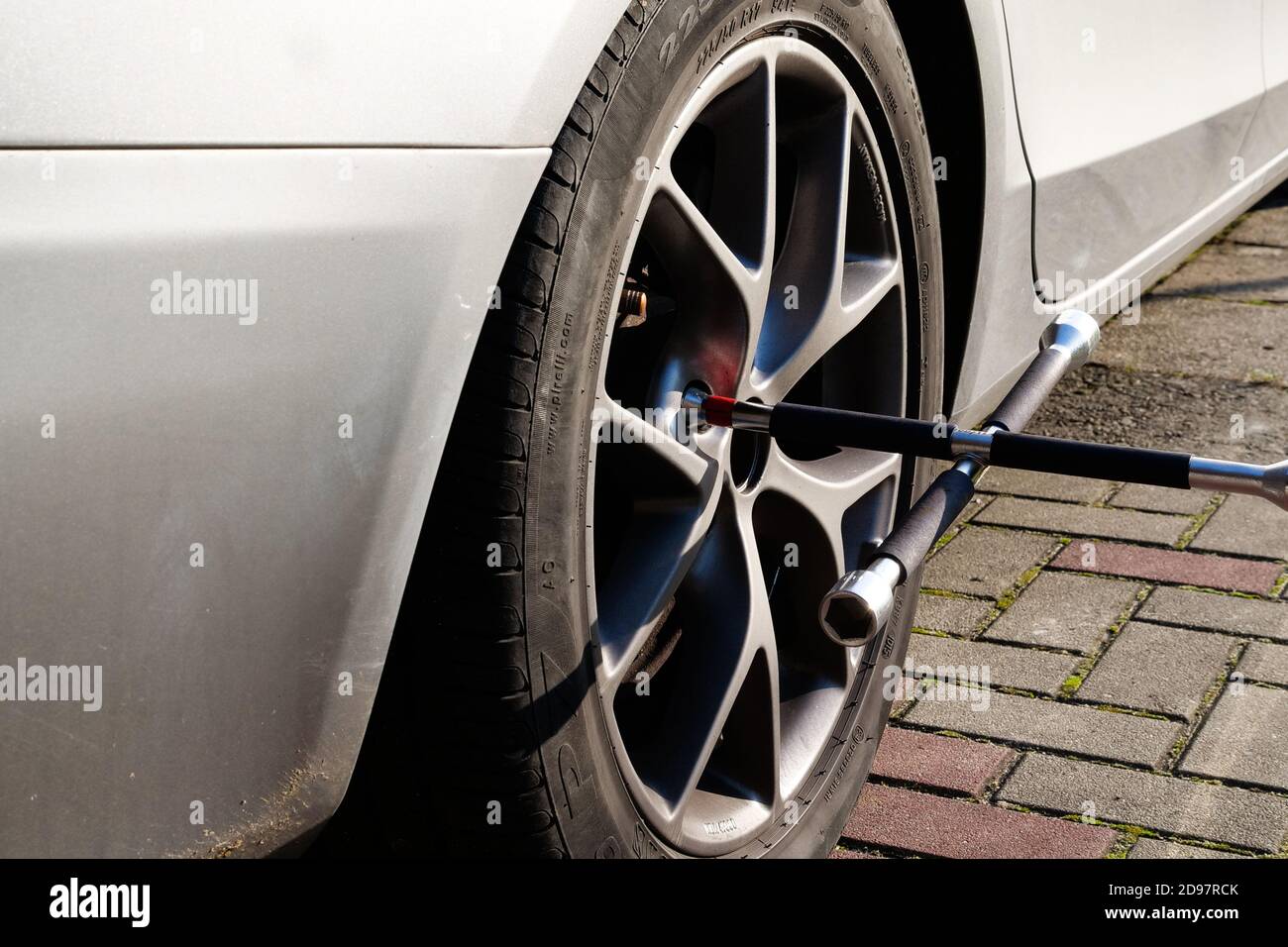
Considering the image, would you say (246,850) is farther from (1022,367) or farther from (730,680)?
(1022,367)

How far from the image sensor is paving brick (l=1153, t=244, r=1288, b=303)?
12.0ft

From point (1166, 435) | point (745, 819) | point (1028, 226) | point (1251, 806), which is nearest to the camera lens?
point (745, 819)

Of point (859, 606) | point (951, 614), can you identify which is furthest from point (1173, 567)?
point (859, 606)

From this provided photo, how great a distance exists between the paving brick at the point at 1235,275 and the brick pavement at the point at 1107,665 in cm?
69

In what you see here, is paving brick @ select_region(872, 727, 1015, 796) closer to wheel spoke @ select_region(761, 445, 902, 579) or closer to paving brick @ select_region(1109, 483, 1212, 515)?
wheel spoke @ select_region(761, 445, 902, 579)

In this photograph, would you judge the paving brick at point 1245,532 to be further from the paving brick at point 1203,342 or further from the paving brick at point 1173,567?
the paving brick at point 1203,342

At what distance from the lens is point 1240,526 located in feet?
7.93

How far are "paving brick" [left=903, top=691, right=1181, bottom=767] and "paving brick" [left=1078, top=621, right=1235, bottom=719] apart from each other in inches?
1.8

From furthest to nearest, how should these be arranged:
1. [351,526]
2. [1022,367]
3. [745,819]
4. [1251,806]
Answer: [1022,367] → [1251,806] → [745,819] → [351,526]

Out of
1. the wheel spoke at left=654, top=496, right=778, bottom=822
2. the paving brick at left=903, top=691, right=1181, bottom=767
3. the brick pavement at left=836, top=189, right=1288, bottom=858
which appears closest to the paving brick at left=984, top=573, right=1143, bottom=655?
the brick pavement at left=836, top=189, right=1288, bottom=858

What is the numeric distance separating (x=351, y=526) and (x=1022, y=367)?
127 centimetres

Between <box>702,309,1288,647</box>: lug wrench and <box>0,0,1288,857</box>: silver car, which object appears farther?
<box>702,309,1288,647</box>: lug wrench
